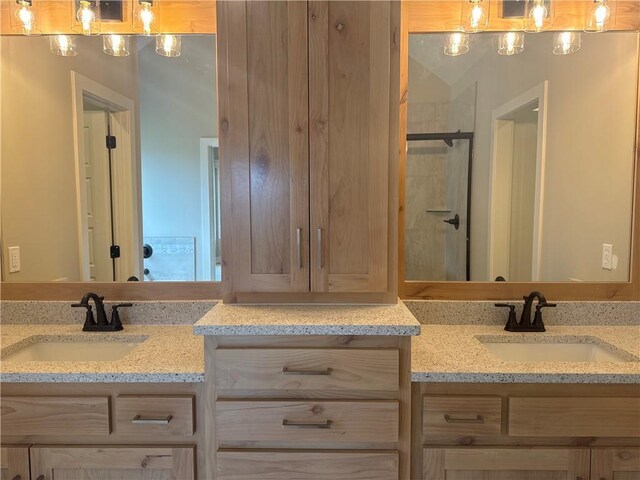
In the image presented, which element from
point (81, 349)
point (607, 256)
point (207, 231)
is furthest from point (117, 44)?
point (607, 256)

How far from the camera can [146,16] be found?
5.35 feet

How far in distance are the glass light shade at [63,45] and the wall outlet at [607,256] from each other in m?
2.49

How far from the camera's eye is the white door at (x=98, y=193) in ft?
5.72

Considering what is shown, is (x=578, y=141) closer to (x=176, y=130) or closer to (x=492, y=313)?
(x=492, y=313)

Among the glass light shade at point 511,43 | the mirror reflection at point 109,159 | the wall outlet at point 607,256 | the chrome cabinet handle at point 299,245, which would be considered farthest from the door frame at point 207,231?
the wall outlet at point 607,256

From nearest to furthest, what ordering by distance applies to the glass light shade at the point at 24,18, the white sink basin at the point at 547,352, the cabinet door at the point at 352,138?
the cabinet door at the point at 352,138
the white sink basin at the point at 547,352
the glass light shade at the point at 24,18

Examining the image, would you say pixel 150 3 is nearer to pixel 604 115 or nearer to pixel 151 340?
pixel 151 340

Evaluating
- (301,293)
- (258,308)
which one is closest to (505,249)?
(301,293)

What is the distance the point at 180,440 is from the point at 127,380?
0.26 metres

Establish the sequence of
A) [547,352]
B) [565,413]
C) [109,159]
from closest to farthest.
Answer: [565,413] → [547,352] → [109,159]

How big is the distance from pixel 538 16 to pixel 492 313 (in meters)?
1.26

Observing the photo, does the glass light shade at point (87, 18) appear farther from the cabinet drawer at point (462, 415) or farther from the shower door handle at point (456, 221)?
the cabinet drawer at point (462, 415)

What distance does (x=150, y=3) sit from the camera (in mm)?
1622

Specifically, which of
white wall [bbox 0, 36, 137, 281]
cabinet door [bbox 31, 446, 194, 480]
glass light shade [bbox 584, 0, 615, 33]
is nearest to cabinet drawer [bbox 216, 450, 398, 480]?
cabinet door [bbox 31, 446, 194, 480]
